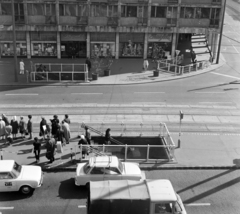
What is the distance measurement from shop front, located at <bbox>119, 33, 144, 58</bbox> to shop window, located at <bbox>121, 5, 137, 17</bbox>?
7.80 ft

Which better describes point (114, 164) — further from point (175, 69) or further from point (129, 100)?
point (175, 69)

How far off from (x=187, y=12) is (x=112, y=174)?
34041mm

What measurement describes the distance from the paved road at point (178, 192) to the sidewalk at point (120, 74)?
1791cm

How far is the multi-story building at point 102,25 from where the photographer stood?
1721 inches

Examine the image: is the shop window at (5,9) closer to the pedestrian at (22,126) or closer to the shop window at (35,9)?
the shop window at (35,9)

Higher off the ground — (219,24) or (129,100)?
(219,24)

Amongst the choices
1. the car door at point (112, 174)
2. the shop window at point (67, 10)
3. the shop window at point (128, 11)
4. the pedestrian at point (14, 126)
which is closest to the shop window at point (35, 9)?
the shop window at point (67, 10)

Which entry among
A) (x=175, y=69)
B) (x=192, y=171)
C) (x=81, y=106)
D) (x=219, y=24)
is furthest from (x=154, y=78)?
(x=192, y=171)

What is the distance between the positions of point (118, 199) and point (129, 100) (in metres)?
17.2

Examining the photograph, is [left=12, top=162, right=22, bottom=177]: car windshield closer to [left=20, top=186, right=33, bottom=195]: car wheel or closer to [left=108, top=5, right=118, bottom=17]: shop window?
[left=20, top=186, right=33, bottom=195]: car wheel

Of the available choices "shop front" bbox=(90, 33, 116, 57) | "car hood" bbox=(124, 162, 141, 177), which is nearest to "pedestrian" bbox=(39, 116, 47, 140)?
"car hood" bbox=(124, 162, 141, 177)

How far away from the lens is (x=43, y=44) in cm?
4519

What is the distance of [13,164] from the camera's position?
50.6ft

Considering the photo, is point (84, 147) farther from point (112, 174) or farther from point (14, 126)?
point (14, 126)
